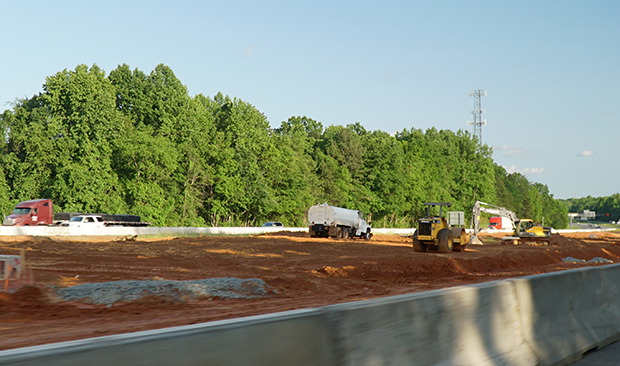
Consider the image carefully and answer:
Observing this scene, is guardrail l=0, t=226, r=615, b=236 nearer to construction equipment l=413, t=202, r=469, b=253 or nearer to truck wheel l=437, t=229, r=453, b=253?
construction equipment l=413, t=202, r=469, b=253

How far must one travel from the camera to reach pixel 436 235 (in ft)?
107

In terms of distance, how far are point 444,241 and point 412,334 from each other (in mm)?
28322

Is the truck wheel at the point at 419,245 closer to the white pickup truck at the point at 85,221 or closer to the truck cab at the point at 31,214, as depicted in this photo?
the white pickup truck at the point at 85,221

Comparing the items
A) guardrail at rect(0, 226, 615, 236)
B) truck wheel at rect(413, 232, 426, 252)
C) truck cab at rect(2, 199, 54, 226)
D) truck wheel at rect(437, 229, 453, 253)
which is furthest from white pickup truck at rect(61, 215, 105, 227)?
truck wheel at rect(437, 229, 453, 253)

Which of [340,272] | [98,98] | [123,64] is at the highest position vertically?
[123,64]

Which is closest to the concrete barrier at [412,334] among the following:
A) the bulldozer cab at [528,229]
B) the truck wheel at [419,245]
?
the truck wheel at [419,245]

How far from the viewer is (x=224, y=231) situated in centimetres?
5000

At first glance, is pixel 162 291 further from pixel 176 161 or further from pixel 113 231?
pixel 176 161

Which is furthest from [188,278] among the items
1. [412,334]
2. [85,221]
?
[85,221]

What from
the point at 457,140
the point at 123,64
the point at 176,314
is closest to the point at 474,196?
the point at 457,140

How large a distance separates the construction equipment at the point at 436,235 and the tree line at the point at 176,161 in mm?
37706

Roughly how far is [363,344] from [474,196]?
11990cm

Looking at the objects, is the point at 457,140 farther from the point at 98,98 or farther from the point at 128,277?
the point at 128,277

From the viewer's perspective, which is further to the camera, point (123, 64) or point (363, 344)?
point (123, 64)
